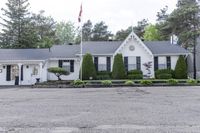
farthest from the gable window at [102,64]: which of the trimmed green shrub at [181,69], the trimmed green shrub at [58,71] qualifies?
the trimmed green shrub at [181,69]

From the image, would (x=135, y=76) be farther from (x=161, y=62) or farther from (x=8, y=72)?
(x=8, y=72)

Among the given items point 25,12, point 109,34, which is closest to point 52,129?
point 25,12

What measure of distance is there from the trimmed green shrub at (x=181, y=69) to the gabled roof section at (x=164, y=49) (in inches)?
68.1

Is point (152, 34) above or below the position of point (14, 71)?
above

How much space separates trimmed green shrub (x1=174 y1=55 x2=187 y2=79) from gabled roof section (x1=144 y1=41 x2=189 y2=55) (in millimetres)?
1731

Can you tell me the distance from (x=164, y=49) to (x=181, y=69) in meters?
4.21

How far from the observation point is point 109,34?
285ft

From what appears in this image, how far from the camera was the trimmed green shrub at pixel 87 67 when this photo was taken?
38.9m

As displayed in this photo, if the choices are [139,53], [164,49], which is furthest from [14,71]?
[164,49]

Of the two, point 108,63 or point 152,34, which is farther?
point 152,34

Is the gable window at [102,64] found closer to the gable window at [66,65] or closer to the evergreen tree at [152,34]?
the gable window at [66,65]

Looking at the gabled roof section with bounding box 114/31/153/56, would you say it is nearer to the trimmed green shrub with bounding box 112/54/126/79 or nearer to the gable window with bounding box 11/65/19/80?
the trimmed green shrub with bounding box 112/54/126/79

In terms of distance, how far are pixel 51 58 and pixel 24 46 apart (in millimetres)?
19014

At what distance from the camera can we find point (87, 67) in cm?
3900
